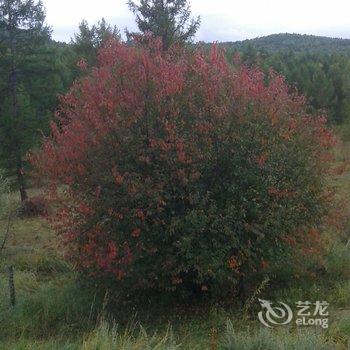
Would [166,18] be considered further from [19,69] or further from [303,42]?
[303,42]

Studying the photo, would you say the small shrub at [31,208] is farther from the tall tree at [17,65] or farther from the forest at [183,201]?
the forest at [183,201]

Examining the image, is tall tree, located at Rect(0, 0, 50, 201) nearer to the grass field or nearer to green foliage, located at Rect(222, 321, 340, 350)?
the grass field

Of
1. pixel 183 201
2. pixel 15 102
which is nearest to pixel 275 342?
pixel 183 201

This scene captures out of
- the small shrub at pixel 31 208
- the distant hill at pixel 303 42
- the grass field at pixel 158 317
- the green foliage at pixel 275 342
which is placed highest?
the distant hill at pixel 303 42

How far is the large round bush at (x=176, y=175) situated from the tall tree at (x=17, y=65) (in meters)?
13.1

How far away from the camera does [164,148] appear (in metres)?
9.05

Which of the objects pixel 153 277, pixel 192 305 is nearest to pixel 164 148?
pixel 153 277

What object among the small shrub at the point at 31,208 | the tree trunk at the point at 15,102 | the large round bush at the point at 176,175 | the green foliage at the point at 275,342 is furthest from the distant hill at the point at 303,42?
the green foliage at the point at 275,342

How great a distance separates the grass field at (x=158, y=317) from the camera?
6.58m

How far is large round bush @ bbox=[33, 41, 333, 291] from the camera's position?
29.9 ft

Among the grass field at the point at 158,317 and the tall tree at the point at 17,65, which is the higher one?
the tall tree at the point at 17,65

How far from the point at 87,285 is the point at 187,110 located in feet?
12.3

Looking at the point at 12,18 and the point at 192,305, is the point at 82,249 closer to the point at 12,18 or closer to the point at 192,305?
the point at 192,305

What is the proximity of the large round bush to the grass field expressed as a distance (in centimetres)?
59
